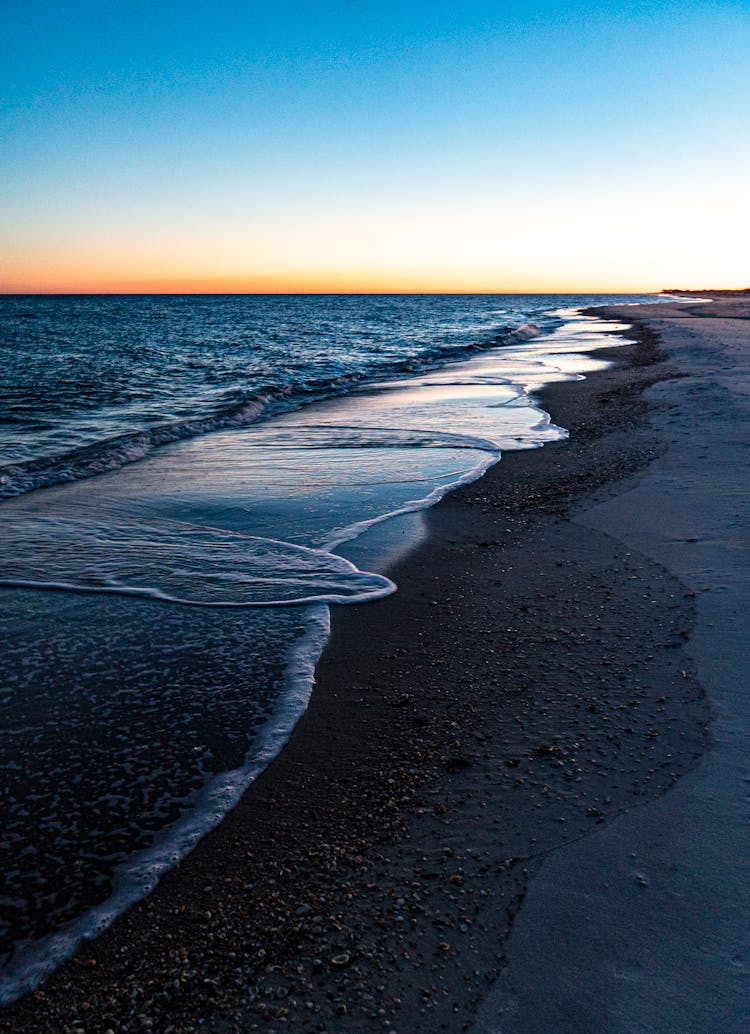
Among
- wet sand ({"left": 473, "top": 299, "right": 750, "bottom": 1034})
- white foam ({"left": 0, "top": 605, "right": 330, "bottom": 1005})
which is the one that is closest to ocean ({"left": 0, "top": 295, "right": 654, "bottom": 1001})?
white foam ({"left": 0, "top": 605, "right": 330, "bottom": 1005})

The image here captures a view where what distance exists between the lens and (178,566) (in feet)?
18.5

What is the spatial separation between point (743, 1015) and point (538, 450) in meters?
8.31

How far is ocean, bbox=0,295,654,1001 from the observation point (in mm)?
2711

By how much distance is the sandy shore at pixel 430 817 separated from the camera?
2.00m

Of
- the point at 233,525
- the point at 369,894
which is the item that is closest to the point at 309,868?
the point at 369,894

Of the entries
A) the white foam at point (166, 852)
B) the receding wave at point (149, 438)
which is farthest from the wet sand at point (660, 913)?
the receding wave at point (149, 438)

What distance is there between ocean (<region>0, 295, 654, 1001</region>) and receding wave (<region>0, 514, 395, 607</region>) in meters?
0.02

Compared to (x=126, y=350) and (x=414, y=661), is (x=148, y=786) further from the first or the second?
(x=126, y=350)

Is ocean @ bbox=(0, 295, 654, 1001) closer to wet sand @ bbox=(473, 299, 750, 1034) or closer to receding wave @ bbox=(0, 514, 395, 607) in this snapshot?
receding wave @ bbox=(0, 514, 395, 607)

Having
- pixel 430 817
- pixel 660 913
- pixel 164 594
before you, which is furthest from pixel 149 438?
pixel 660 913

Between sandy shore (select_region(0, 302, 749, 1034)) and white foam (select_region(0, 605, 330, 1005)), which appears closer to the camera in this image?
sandy shore (select_region(0, 302, 749, 1034))

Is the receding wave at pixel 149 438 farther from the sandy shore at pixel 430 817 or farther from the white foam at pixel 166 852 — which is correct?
the white foam at pixel 166 852

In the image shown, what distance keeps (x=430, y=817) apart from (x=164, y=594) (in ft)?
9.89

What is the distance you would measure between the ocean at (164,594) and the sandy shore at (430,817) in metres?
0.20
